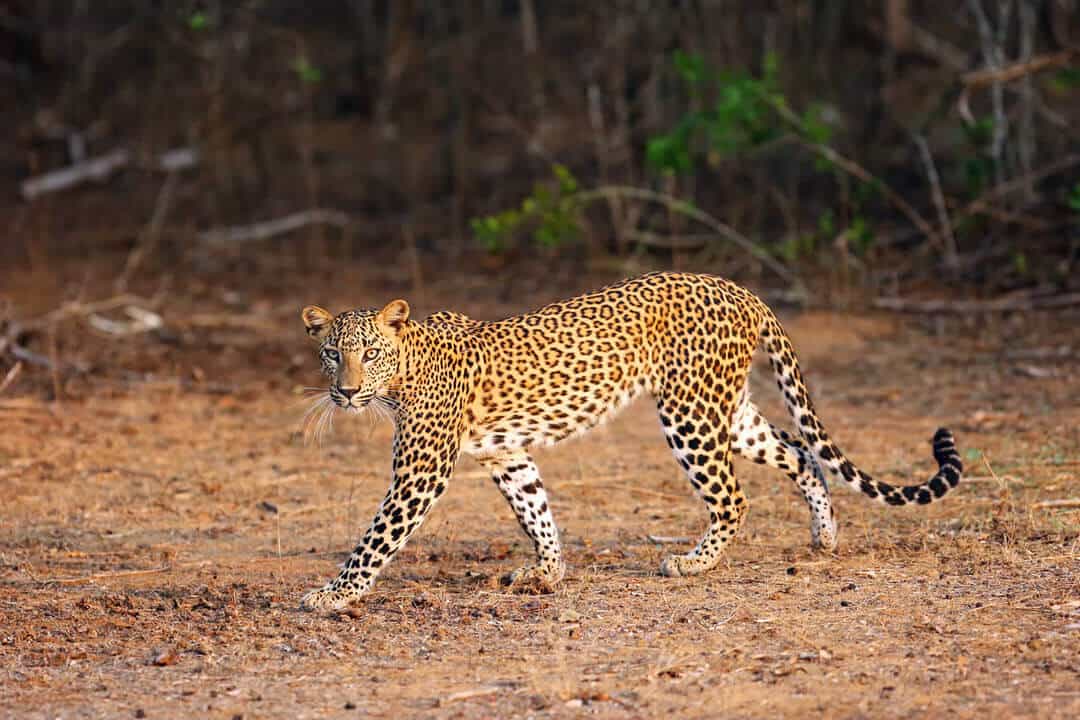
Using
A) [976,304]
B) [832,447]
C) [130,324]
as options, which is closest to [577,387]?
[832,447]

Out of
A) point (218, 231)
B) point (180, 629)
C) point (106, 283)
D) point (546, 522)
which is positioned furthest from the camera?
point (218, 231)

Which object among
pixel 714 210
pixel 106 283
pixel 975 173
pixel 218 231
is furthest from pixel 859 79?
pixel 106 283

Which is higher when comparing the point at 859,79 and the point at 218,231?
the point at 859,79

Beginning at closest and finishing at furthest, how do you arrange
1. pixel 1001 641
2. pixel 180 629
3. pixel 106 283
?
1. pixel 1001 641
2. pixel 180 629
3. pixel 106 283

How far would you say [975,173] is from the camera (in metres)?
15.8

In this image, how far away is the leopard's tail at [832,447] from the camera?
26.0 ft

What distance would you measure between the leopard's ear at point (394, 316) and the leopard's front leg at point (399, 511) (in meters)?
0.45

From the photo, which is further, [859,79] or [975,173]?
[859,79]

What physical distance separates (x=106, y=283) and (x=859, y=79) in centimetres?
1000

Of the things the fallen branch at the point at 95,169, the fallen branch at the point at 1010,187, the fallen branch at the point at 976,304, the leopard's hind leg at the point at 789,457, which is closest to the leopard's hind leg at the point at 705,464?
the leopard's hind leg at the point at 789,457

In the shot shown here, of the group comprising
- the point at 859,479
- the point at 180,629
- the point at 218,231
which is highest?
the point at 218,231

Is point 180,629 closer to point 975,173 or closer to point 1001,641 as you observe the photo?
point 1001,641

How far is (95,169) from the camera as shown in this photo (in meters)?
22.2

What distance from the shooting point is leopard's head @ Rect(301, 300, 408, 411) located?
7.49 m
